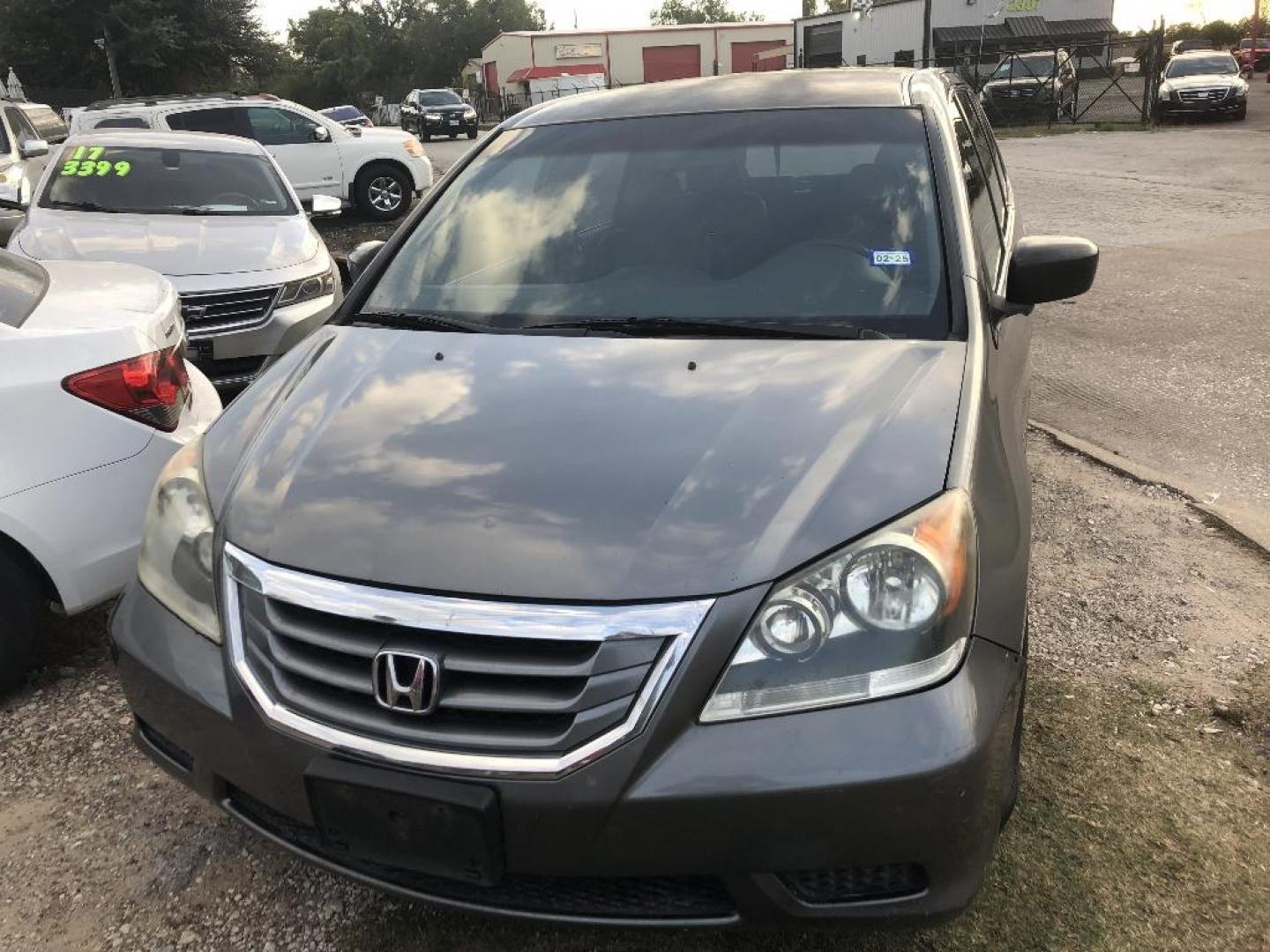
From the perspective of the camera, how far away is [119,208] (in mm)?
6676

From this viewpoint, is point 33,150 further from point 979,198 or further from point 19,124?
point 979,198

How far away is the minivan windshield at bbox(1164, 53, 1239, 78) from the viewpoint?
81.6 feet

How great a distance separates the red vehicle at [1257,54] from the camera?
45656 millimetres

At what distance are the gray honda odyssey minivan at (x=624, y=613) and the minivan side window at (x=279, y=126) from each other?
11932 millimetres

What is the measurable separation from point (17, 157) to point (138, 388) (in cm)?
846

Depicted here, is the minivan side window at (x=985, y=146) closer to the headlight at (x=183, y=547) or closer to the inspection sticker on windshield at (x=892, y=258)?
the inspection sticker on windshield at (x=892, y=258)

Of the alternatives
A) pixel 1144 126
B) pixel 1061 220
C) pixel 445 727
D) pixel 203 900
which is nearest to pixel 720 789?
pixel 445 727

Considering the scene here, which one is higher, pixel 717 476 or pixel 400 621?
pixel 717 476

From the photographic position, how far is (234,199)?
6.92 meters

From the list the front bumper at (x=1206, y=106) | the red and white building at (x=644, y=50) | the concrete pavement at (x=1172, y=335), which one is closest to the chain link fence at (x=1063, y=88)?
the front bumper at (x=1206, y=106)

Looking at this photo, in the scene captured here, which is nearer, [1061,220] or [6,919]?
[6,919]

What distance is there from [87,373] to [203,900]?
1546 millimetres

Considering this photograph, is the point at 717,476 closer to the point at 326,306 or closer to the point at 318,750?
the point at 318,750

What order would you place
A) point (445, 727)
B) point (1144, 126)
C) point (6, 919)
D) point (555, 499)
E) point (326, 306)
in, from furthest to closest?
point (1144, 126) < point (326, 306) < point (6, 919) < point (555, 499) < point (445, 727)
